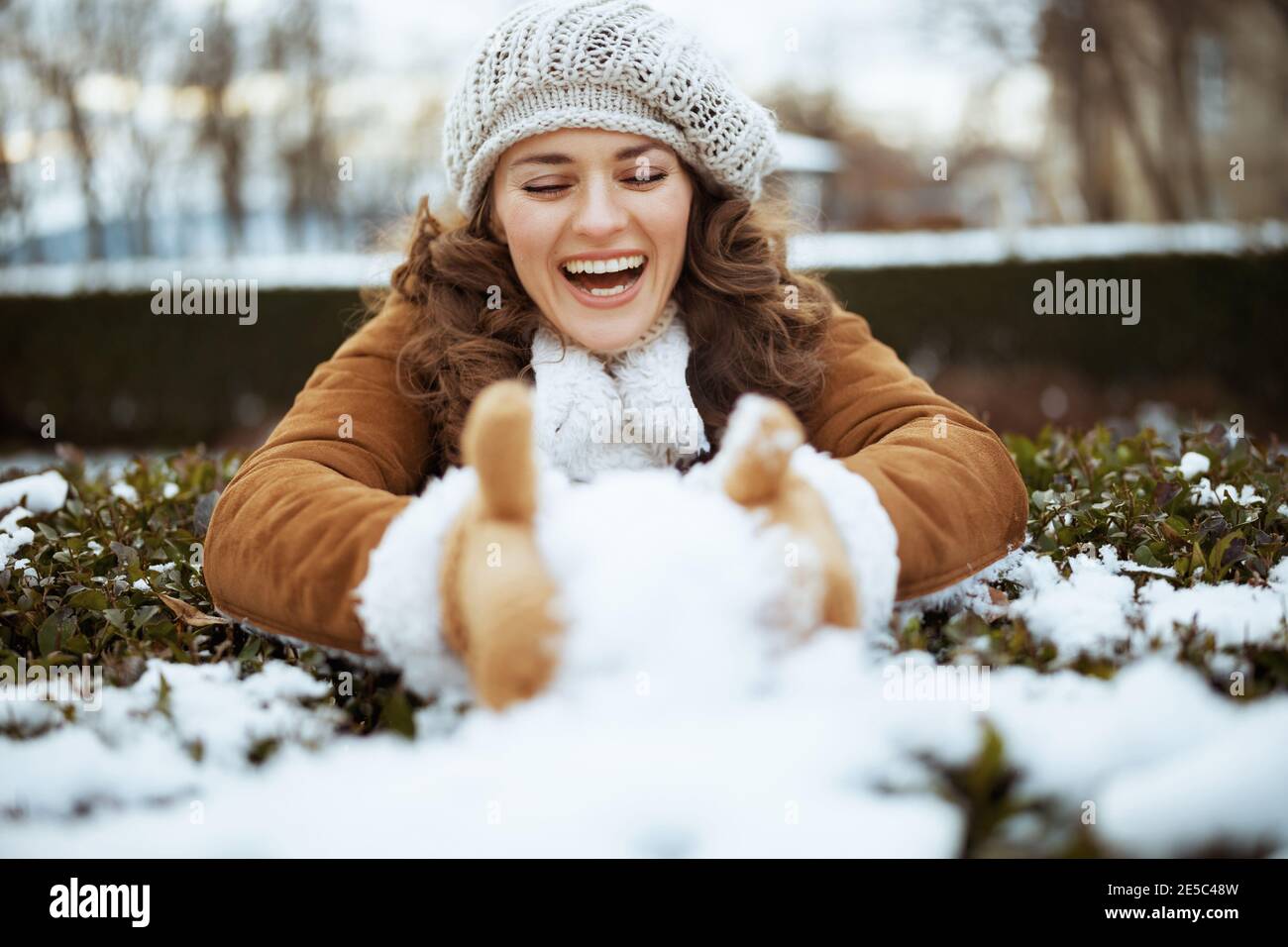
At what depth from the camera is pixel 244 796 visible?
1494mm

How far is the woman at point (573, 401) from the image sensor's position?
1.58 meters

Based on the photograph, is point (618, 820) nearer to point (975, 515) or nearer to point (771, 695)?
point (771, 695)

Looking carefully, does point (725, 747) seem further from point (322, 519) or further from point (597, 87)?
point (597, 87)

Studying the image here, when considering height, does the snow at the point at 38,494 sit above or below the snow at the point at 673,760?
above

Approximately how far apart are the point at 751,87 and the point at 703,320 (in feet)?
62.4

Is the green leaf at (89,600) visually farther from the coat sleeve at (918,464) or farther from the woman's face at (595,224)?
the coat sleeve at (918,464)

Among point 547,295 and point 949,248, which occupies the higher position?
point 949,248

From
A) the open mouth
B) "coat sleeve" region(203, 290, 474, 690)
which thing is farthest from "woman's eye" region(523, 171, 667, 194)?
"coat sleeve" region(203, 290, 474, 690)

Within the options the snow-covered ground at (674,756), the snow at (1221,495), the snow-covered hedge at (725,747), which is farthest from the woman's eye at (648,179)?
the snow at (1221,495)

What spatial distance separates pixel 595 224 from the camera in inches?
89.7

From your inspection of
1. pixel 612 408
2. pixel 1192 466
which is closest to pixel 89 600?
pixel 612 408

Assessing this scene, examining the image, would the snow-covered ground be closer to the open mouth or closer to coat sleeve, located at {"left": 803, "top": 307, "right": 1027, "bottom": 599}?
coat sleeve, located at {"left": 803, "top": 307, "right": 1027, "bottom": 599}

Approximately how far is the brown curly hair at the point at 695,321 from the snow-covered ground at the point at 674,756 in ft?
2.86
